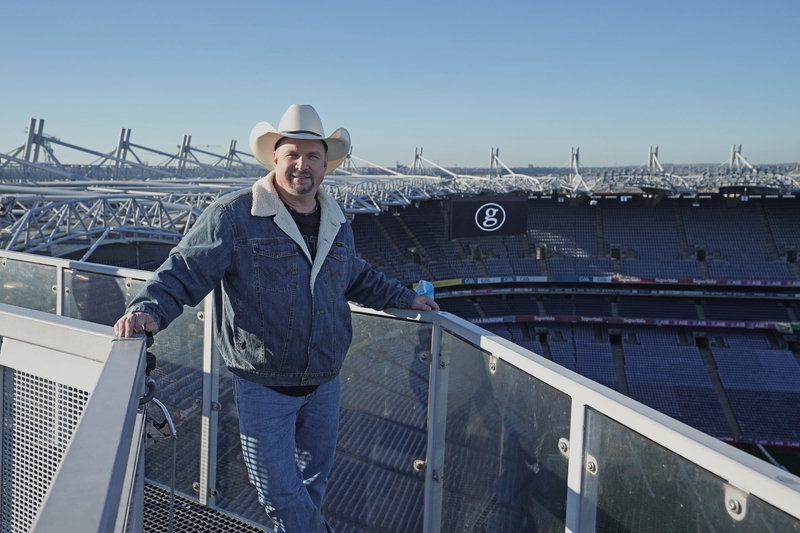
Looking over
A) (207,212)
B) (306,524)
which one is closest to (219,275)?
(207,212)

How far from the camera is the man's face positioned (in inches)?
97.1

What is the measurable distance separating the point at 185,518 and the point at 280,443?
0.88 meters

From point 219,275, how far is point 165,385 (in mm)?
1064

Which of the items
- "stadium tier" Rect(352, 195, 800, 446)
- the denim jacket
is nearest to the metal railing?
the denim jacket

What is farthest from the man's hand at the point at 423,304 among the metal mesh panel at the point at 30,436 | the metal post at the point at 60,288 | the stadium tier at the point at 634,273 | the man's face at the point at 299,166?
the stadium tier at the point at 634,273

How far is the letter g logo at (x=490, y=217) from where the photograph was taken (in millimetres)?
30953

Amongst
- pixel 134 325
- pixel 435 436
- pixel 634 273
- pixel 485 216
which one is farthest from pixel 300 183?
pixel 634 273

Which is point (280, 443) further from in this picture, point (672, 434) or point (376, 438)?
point (672, 434)

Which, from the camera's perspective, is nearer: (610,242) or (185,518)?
(185,518)

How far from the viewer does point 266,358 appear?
2.38m

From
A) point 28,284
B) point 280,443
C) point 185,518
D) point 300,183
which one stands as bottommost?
point 185,518

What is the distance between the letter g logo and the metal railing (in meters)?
27.8

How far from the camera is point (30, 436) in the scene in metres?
2.02

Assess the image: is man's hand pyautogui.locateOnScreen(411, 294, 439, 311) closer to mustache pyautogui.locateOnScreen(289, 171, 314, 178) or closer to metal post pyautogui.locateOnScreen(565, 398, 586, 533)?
mustache pyautogui.locateOnScreen(289, 171, 314, 178)
